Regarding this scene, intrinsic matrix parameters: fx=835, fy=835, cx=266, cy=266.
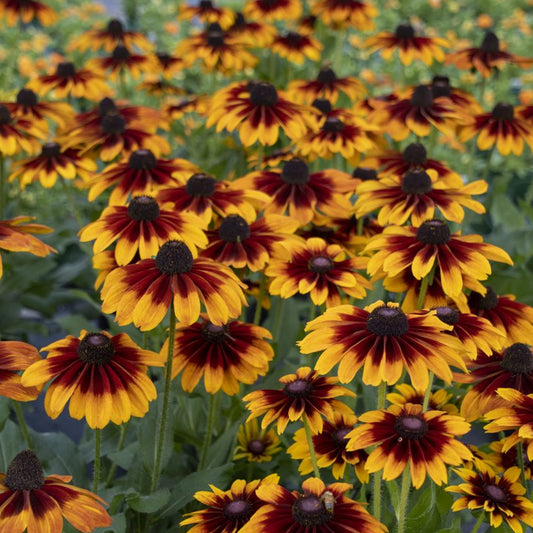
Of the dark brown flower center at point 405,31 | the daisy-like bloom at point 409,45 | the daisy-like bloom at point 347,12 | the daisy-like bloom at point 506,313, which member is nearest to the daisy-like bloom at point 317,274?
the daisy-like bloom at point 506,313

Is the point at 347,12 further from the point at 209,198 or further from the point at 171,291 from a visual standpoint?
the point at 171,291

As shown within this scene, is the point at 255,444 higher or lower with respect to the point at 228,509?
lower

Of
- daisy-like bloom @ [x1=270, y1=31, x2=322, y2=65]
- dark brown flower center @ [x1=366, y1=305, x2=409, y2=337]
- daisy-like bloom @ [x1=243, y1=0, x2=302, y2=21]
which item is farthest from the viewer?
daisy-like bloom @ [x1=243, y1=0, x2=302, y2=21]

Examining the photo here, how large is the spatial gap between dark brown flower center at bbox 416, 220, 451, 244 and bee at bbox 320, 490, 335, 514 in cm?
51

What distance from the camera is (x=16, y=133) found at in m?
1.94

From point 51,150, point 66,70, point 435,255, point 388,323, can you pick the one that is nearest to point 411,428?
point 388,323

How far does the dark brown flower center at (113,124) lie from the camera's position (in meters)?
1.97

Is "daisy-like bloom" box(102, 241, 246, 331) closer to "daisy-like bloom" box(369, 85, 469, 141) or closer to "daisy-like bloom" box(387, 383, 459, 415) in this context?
"daisy-like bloom" box(387, 383, 459, 415)

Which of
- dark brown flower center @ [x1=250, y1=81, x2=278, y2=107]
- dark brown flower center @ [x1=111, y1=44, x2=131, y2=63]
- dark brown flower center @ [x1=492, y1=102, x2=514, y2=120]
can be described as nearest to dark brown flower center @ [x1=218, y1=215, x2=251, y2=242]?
dark brown flower center @ [x1=250, y1=81, x2=278, y2=107]

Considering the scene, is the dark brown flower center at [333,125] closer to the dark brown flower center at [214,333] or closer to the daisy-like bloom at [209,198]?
the daisy-like bloom at [209,198]

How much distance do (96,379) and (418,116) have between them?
114 centimetres

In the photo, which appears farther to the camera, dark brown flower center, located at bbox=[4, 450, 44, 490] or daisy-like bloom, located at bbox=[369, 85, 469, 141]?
daisy-like bloom, located at bbox=[369, 85, 469, 141]

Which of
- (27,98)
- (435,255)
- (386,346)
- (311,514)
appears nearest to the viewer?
(311,514)

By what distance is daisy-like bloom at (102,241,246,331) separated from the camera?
1136 millimetres
